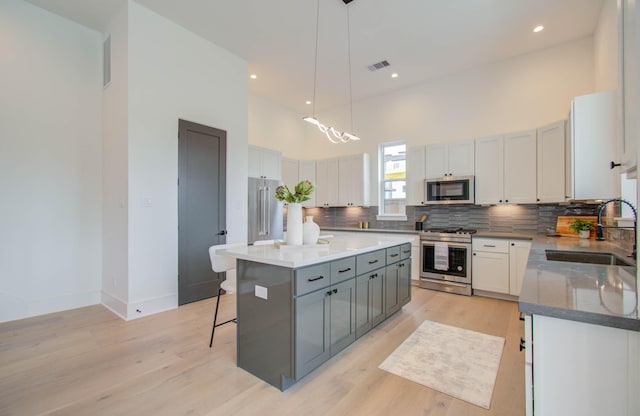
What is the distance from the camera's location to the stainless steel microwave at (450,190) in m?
4.43

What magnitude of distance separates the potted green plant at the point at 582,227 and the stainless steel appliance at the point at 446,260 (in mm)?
1187

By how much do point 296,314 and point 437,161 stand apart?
3969 millimetres

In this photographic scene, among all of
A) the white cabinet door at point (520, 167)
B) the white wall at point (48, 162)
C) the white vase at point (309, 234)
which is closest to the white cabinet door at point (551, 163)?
the white cabinet door at point (520, 167)

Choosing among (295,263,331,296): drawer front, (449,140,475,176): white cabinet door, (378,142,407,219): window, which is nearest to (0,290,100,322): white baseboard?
(295,263,331,296): drawer front

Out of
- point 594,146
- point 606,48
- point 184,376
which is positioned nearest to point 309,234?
point 184,376

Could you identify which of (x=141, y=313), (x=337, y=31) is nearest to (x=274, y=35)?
(x=337, y=31)

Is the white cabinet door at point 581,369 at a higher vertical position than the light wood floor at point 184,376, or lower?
higher

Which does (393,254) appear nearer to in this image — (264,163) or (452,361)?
(452,361)

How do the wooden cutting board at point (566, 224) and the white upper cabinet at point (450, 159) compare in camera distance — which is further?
the white upper cabinet at point (450, 159)

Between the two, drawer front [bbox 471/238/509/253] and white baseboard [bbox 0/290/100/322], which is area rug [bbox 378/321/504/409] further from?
white baseboard [bbox 0/290/100/322]

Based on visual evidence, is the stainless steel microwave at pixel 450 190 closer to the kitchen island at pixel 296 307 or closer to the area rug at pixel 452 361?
the area rug at pixel 452 361

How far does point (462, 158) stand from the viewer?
4.59 m

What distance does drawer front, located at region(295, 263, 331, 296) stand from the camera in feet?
6.30

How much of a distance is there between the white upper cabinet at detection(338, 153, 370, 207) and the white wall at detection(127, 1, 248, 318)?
9.17ft
